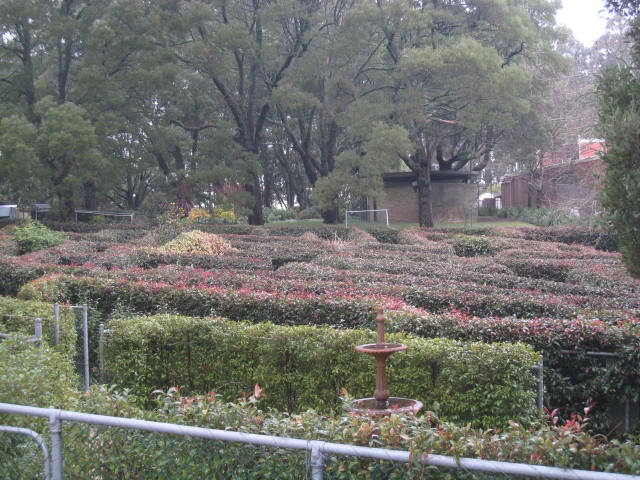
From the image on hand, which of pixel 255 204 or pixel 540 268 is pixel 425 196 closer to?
pixel 255 204

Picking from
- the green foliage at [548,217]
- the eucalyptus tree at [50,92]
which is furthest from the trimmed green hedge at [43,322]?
the green foliage at [548,217]

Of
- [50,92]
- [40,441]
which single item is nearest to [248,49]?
[50,92]

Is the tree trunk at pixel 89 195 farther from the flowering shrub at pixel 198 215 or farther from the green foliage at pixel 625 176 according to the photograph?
the green foliage at pixel 625 176

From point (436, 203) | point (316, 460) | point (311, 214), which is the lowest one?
point (316, 460)

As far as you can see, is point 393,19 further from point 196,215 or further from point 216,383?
point 216,383

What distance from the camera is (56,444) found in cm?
341

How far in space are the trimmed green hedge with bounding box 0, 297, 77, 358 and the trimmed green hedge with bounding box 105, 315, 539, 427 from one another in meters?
0.94

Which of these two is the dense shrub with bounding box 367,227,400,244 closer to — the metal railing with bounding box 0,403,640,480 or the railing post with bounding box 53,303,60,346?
the railing post with bounding box 53,303,60,346

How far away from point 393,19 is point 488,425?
1029 inches

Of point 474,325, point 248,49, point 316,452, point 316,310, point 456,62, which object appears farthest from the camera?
point 248,49

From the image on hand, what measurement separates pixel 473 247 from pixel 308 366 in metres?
16.4

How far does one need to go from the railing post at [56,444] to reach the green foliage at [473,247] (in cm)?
1902

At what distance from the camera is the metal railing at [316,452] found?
2639 millimetres

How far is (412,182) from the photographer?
38594 mm
